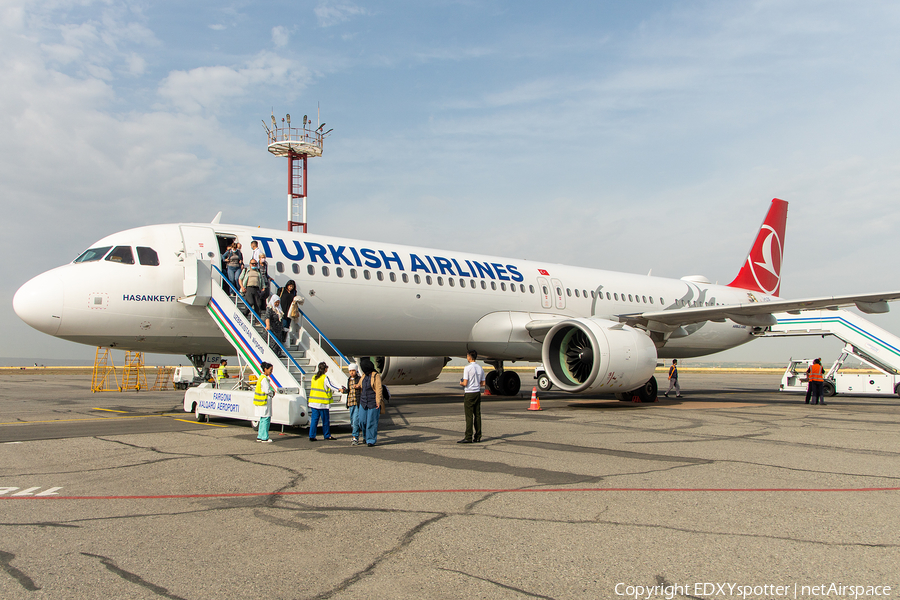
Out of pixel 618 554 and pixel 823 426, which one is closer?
pixel 618 554

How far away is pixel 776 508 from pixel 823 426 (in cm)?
807

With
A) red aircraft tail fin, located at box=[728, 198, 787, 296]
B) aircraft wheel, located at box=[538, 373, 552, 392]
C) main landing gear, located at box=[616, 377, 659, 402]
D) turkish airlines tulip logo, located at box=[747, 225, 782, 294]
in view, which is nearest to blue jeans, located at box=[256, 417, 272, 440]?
main landing gear, located at box=[616, 377, 659, 402]

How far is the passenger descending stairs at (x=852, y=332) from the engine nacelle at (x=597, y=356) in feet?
36.1

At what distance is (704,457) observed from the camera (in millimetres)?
8211

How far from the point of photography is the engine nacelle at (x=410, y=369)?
20.7 meters

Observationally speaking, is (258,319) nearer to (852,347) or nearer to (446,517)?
(446,517)

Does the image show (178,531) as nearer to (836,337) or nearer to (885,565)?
(885,565)

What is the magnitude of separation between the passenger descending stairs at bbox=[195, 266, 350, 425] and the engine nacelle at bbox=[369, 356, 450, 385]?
309 inches

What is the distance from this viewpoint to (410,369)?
2114 centimetres

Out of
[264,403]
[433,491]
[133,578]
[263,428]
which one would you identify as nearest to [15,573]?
[133,578]

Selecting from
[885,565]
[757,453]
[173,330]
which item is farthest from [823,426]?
[173,330]

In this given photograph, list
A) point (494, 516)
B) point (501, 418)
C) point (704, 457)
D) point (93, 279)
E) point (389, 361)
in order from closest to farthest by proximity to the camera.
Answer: point (494, 516) < point (704, 457) < point (93, 279) < point (501, 418) < point (389, 361)

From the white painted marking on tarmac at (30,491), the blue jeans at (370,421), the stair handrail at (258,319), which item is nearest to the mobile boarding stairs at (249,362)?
the stair handrail at (258,319)

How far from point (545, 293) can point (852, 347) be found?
1394 cm
